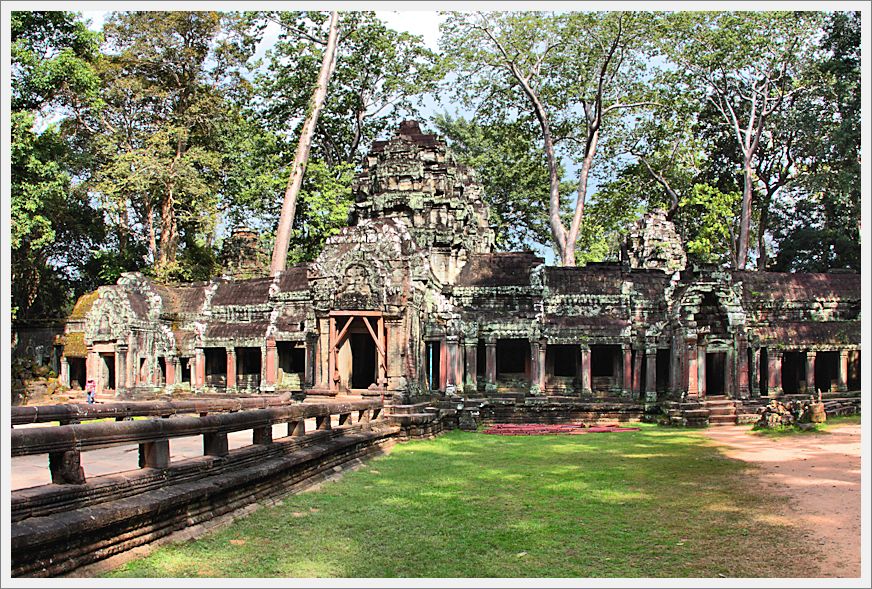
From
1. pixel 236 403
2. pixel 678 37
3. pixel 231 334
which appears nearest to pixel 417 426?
pixel 236 403

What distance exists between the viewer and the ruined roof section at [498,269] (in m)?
24.1

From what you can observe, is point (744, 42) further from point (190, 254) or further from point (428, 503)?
point (428, 503)

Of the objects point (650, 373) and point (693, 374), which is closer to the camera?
point (693, 374)

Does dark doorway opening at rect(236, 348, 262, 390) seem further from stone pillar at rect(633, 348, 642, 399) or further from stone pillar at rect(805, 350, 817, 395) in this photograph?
stone pillar at rect(805, 350, 817, 395)

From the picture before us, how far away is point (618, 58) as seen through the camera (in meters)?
33.7

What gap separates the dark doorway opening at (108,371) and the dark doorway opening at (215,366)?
390 centimetres

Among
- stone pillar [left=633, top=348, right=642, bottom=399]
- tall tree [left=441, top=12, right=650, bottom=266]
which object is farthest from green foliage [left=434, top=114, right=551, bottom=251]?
stone pillar [left=633, top=348, right=642, bottom=399]

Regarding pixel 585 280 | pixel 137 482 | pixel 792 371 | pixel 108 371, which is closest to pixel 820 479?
pixel 137 482

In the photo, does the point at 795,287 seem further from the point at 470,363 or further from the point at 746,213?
the point at 470,363

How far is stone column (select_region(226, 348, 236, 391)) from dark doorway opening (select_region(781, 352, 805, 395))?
18915mm

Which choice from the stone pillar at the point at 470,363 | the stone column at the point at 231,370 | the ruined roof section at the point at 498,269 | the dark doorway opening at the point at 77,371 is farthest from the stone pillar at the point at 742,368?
the dark doorway opening at the point at 77,371

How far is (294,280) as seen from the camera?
26.5 metres

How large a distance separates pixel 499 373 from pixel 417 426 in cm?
884

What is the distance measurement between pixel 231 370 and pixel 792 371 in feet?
65.1
